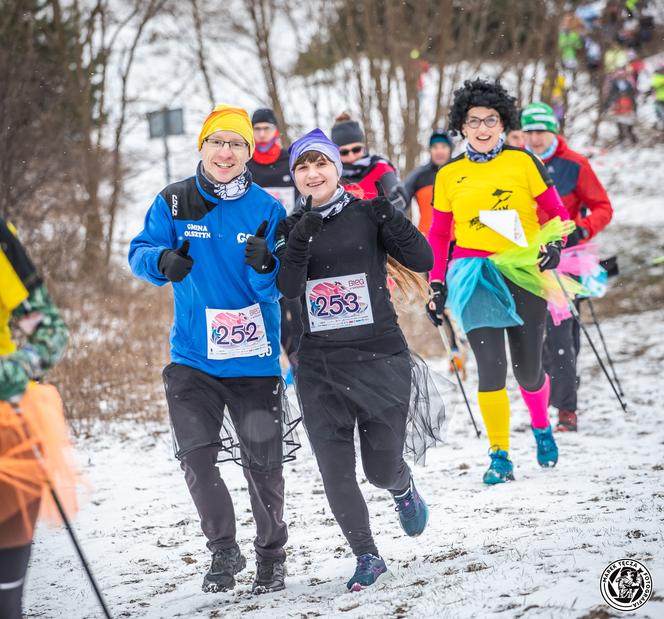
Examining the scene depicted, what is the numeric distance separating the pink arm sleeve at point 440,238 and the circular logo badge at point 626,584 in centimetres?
268

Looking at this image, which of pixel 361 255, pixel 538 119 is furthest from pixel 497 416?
pixel 538 119

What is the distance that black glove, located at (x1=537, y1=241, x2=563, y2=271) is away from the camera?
5480mm

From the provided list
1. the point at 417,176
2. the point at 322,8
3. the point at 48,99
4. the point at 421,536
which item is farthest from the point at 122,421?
the point at 322,8

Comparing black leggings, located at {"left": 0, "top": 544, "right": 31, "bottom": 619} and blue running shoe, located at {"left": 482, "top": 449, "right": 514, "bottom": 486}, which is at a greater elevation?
black leggings, located at {"left": 0, "top": 544, "right": 31, "bottom": 619}

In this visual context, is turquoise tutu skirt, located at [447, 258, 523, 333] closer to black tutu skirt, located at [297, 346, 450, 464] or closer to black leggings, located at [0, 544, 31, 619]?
black tutu skirt, located at [297, 346, 450, 464]

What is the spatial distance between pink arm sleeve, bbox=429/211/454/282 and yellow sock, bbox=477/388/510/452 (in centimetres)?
78

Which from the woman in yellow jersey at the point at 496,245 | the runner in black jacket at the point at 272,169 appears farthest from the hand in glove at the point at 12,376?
the runner in black jacket at the point at 272,169

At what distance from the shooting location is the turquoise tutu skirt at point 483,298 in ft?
18.4

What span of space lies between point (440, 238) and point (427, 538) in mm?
1974

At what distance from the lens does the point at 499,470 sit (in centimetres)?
562

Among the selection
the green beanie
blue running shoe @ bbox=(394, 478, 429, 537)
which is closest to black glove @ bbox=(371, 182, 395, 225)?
blue running shoe @ bbox=(394, 478, 429, 537)

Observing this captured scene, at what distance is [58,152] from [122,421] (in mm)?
4791

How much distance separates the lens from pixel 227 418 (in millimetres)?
4309

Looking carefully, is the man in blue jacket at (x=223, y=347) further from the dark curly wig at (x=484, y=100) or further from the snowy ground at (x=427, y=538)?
the dark curly wig at (x=484, y=100)
